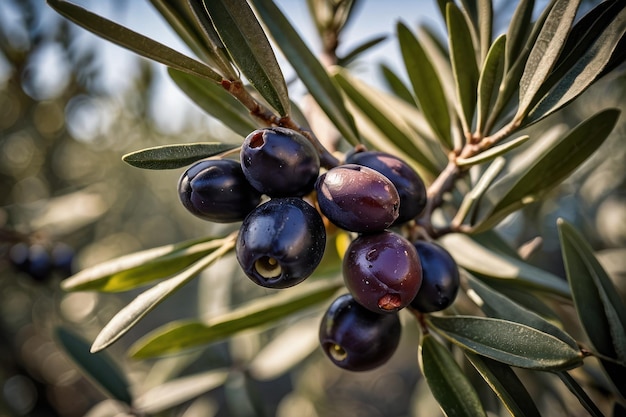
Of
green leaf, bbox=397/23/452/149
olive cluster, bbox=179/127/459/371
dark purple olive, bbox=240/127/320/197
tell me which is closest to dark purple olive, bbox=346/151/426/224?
olive cluster, bbox=179/127/459/371

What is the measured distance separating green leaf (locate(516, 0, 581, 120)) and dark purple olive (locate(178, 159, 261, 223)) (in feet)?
1.40

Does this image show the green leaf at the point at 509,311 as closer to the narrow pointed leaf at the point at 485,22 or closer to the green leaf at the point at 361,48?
the narrow pointed leaf at the point at 485,22

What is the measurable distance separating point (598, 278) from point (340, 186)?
1.60ft

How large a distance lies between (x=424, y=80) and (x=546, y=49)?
0.77ft

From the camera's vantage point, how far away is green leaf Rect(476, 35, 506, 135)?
658mm

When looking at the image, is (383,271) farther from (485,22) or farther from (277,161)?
(485,22)

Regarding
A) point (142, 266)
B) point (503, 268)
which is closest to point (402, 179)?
point (503, 268)

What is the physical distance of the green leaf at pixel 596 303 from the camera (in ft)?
2.39

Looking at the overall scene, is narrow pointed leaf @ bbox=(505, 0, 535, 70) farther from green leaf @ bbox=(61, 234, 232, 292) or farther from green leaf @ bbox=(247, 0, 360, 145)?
green leaf @ bbox=(61, 234, 232, 292)

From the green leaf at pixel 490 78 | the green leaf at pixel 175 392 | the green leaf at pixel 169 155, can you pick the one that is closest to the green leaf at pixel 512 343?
the green leaf at pixel 490 78

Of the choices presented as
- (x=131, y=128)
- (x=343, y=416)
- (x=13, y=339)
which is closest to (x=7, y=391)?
(x=13, y=339)

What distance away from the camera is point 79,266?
185 cm

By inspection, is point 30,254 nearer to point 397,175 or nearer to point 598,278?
point 397,175

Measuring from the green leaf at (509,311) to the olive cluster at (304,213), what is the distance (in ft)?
0.40
